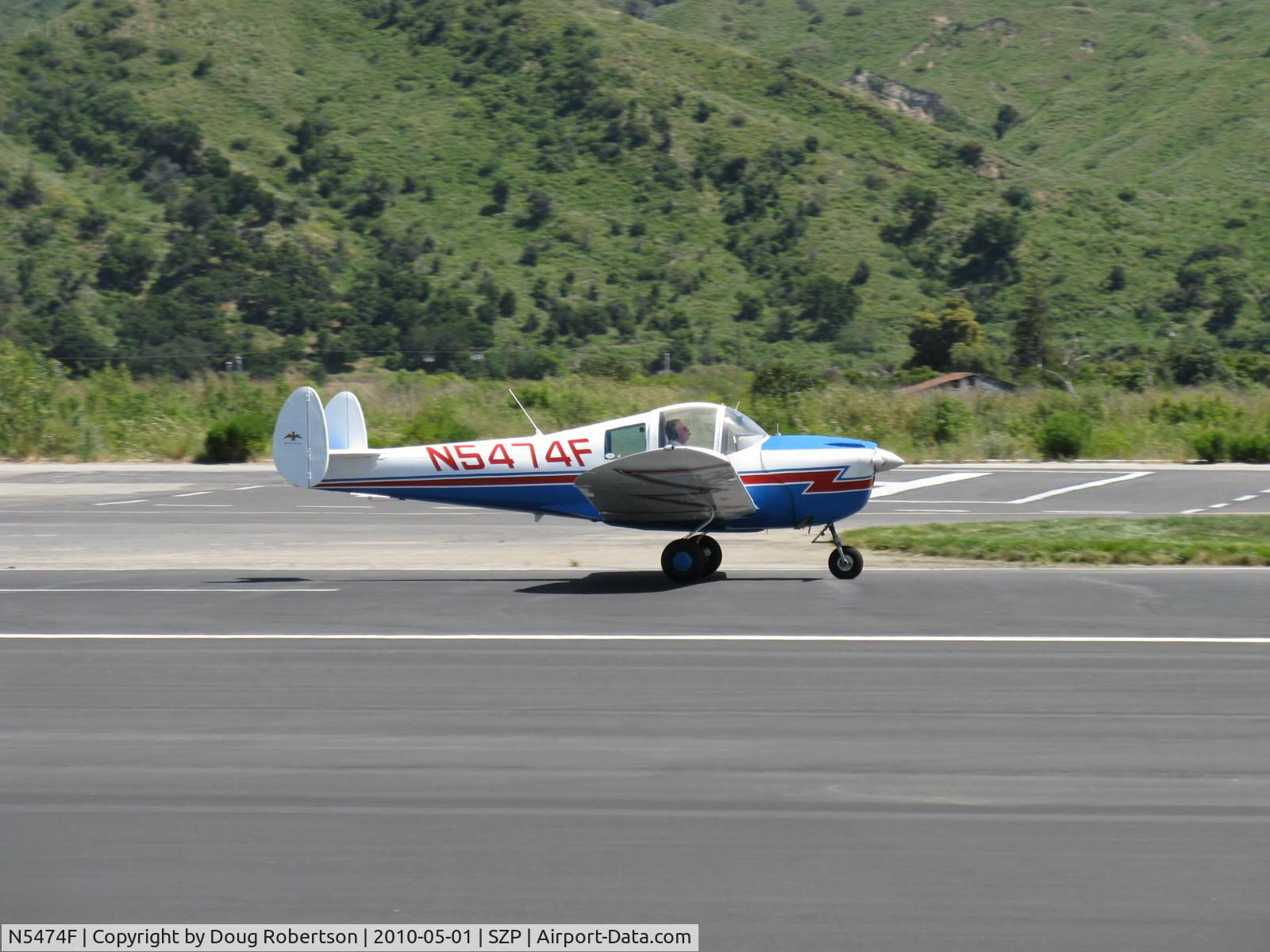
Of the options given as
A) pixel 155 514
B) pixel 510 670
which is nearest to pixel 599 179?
pixel 155 514

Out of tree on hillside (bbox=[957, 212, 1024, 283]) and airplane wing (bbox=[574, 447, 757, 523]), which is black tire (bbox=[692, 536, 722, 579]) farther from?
tree on hillside (bbox=[957, 212, 1024, 283])

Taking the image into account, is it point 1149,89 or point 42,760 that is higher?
point 1149,89

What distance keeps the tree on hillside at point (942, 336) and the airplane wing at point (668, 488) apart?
56.2 m

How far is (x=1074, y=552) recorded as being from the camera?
17.5 m

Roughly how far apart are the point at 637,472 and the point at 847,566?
247 cm

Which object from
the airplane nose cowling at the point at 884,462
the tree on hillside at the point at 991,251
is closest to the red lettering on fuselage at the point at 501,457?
the airplane nose cowling at the point at 884,462

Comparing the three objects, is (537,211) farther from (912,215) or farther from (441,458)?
(441,458)

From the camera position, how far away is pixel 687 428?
52.0ft

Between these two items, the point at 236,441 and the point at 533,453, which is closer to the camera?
the point at 533,453

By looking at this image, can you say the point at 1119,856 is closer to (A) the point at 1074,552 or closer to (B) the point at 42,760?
(B) the point at 42,760

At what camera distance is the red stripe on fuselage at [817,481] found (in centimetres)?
1569

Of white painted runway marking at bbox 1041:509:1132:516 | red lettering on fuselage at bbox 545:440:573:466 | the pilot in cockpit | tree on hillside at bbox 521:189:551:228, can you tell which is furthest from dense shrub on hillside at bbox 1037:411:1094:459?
tree on hillside at bbox 521:189:551:228

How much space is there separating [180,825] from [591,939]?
7.99 feet

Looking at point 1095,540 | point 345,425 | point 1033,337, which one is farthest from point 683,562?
point 1033,337
